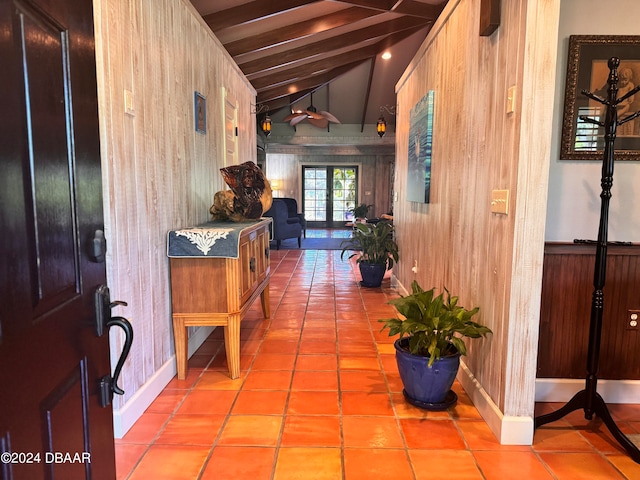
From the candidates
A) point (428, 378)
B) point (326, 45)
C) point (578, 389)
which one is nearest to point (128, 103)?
point (428, 378)

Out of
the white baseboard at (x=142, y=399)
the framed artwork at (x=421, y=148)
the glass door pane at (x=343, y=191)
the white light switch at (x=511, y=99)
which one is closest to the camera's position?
the white light switch at (x=511, y=99)

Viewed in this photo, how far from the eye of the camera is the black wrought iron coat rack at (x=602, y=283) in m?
1.90

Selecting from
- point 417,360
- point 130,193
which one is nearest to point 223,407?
point 417,360

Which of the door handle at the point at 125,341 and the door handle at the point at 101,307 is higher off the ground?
the door handle at the point at 101,307

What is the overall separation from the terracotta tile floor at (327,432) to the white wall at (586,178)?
99 cm

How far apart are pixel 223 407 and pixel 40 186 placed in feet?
6.25

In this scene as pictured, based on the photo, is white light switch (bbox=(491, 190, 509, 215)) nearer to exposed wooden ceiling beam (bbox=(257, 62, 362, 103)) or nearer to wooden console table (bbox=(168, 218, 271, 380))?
wooden console table (bbox=(168, 218, 271, 380))

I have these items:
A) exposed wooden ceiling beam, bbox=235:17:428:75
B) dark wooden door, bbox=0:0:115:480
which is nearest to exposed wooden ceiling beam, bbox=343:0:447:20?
exposed wooden ceiling beam, bbox=235:17:428:75

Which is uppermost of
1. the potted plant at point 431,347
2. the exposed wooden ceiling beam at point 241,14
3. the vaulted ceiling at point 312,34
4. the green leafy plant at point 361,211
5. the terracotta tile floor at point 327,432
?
the vaulted ceiling at point 312,34

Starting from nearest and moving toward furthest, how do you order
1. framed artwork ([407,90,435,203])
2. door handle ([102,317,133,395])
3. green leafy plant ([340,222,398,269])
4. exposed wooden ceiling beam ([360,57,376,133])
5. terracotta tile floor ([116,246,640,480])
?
door handle ([102,317,133,395]), terracotta tile floor ([116,246,640,480]), framed artwork ([407,90,435,203]), green leafy plant ([340,222,398,269]), exposed wooden ceiling beam ([360,57,376,133])

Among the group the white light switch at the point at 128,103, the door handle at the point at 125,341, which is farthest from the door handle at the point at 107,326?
the white light switch at the point at 128,103

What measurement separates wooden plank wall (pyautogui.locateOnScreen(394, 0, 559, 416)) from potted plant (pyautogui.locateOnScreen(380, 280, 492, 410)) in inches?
5.9

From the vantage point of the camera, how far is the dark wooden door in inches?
25.6

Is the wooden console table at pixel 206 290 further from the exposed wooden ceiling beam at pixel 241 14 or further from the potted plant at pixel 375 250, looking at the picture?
the potted plant at pixel 375 250
